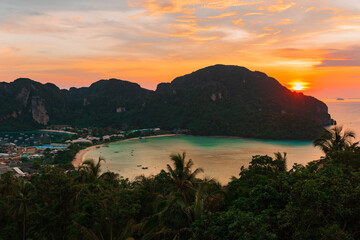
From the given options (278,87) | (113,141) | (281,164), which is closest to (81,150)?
(113,141)

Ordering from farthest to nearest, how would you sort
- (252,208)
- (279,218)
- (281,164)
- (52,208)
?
(281,164), (52,208), (252,208), (279,218)

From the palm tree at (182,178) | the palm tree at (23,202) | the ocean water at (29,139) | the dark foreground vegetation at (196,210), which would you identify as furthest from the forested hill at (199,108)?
the palm tree at (23,202)

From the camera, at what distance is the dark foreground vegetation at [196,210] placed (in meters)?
7.22

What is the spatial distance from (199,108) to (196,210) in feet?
416

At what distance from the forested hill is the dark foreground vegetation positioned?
9115 centimetres

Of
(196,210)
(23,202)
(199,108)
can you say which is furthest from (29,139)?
(196,210)

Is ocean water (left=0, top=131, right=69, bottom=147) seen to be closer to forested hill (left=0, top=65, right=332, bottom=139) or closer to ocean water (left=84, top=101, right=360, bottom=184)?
forested hill (left=0, top=65, right=332, bottom=139)

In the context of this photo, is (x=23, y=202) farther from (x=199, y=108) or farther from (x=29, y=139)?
(x=199, y=108)

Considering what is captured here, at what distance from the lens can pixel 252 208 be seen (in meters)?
9.26

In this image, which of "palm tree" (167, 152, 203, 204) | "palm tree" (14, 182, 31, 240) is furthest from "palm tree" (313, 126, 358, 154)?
"palm tree" (14, 182, 31, 240)

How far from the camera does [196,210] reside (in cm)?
857

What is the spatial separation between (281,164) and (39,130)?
499 ft

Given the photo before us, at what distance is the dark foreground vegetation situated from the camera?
284 inches

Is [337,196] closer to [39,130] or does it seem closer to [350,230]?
[350,230]
